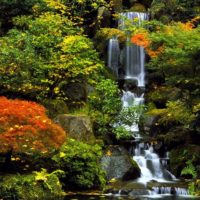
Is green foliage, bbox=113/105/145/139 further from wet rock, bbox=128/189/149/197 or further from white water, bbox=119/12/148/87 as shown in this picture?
white water, bbox=119/12/148/87

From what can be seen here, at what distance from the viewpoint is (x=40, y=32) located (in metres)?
18.1

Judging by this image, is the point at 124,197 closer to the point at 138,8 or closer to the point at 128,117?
the point at 128,117

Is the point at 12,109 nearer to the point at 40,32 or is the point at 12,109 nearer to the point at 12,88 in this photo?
the point at 12,88

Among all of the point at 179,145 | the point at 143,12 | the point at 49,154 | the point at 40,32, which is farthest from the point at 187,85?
the point at 143,12

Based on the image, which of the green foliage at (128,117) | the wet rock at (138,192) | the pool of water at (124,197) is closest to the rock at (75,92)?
the green foliage at (128,117)

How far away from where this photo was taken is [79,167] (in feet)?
43.7

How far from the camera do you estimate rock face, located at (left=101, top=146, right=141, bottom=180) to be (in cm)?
1495

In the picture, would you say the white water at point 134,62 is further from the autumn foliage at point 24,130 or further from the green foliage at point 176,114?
the autumn foliage at point 24,130

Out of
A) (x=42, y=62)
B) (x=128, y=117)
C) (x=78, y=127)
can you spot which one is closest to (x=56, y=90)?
(x=42, y=62)

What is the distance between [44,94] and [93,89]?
2.92 meters

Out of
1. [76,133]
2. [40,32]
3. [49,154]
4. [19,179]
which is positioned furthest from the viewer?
[40,32]

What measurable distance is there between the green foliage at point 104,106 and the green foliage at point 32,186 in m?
4.81

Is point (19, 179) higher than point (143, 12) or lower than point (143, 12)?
lower

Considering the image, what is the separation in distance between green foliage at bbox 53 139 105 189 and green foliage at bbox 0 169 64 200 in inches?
38.7
